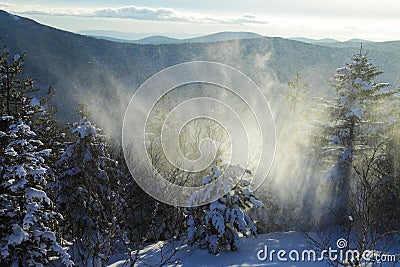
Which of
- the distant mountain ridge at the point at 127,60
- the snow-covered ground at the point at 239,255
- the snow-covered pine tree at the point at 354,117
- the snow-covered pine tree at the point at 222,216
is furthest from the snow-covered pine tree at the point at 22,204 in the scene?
the distant mountain ridge at the point at 127,60

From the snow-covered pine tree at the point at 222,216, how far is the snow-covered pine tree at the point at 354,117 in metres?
7.20

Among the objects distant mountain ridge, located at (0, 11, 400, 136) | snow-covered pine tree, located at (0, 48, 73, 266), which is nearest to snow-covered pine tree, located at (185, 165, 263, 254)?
snow-covered pine tree, located at (0, 48, 73, 266)

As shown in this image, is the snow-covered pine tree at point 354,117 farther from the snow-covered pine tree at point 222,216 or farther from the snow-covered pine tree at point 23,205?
the snow-covered pine tree at point 23,205

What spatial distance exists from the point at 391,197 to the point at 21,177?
1654cm

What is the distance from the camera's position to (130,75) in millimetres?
147750

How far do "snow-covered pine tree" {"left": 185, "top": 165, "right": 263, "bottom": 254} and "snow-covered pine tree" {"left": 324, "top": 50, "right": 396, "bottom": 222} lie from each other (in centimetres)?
720

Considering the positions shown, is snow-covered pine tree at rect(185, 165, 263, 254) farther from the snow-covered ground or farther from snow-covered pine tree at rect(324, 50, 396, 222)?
snow-covered pine tree at rect(324, 50, 396, 222)

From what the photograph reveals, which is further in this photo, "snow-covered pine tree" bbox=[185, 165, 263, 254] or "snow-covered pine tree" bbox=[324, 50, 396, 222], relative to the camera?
"snow-covered pine tree" bbox=[324, 50, 396, 222]

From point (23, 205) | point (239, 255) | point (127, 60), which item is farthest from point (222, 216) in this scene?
point (127, 60)

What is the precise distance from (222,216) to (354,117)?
9.38 metres

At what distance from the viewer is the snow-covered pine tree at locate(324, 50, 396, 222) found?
18.9m

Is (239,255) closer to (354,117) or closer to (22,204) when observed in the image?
(22,204)

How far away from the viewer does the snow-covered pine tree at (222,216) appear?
569 inches

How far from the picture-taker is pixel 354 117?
63.0 ft
